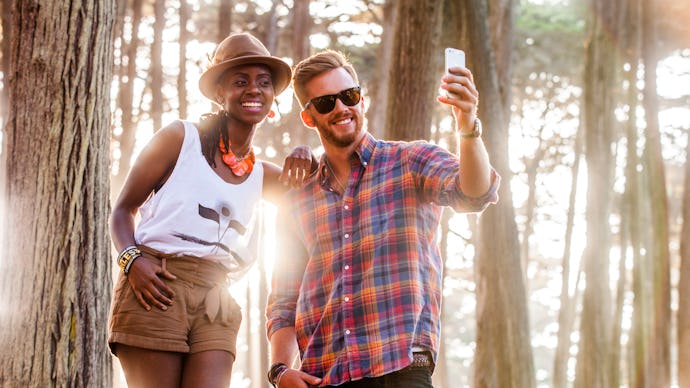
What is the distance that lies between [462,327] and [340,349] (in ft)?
115

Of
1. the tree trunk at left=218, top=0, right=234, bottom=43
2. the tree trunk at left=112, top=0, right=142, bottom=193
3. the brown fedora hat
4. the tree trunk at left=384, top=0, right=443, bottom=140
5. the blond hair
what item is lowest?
the blond hair

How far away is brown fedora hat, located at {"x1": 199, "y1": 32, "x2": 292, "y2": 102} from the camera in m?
3.98

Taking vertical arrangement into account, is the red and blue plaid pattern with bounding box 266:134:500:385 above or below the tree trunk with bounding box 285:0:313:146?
below

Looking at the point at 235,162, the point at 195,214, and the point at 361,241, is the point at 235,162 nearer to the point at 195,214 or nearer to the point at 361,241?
the point at 195,214

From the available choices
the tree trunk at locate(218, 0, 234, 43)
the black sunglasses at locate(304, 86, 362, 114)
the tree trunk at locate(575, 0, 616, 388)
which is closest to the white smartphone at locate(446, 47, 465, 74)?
the black sunglasses at locate(304, 86, 362, 114)

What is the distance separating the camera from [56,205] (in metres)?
4.38

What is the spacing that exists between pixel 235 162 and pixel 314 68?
549 millimetres

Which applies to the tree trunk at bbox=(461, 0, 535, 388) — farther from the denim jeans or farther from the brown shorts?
the denim jeans

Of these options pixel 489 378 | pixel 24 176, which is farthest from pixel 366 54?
pixel 24 176

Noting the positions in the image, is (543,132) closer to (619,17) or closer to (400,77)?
(619,17)

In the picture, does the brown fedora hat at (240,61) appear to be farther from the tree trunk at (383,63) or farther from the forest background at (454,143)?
the tree trunk at (383,63)

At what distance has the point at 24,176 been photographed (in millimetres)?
4426

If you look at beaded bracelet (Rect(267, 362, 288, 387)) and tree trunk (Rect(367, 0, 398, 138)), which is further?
tree trunk (Rect(367, 0, 398, 138))

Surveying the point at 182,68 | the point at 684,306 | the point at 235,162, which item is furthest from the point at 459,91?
the point at 182,68
